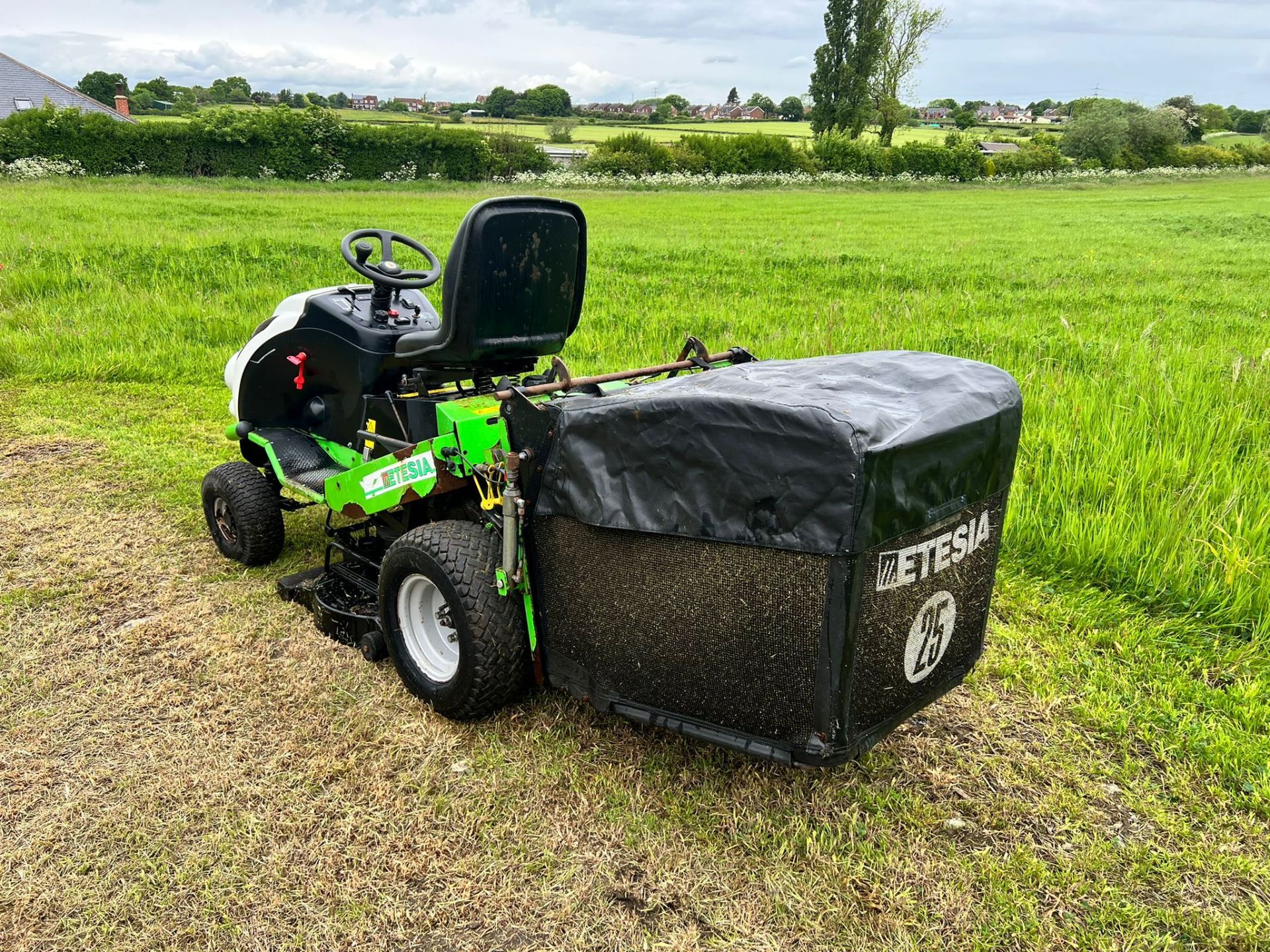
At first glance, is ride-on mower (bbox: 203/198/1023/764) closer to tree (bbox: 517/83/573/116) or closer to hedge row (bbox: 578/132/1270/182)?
hedge row (bbox: 578/132/1270/182)

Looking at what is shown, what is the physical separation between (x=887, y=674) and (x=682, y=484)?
0.69 meters

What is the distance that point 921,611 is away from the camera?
7.54ft

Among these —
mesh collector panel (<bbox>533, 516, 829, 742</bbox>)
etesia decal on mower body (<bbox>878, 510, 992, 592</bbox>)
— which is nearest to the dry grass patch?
mesh collector panel (<bbox>533, 516, 829, 742</bbox>)

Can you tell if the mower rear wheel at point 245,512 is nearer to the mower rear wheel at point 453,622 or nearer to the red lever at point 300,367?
the red lever at point 300,367

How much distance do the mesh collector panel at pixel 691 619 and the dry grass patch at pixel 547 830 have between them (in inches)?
15.5

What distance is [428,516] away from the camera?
3.43 meters

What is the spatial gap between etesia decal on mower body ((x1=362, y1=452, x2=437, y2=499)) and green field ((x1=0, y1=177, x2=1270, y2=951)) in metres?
0.66

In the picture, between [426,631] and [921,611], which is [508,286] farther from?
[921,611]

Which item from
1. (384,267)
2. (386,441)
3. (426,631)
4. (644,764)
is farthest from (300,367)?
(644,764)

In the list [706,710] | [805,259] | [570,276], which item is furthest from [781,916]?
[805,259]

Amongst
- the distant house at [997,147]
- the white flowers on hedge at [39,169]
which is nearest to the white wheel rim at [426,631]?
the white flowers on hedge at [39,169]

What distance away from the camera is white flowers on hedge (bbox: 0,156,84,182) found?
26.5 metres

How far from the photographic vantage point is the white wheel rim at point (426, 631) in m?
3.04

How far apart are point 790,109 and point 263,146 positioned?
61.6 metres
